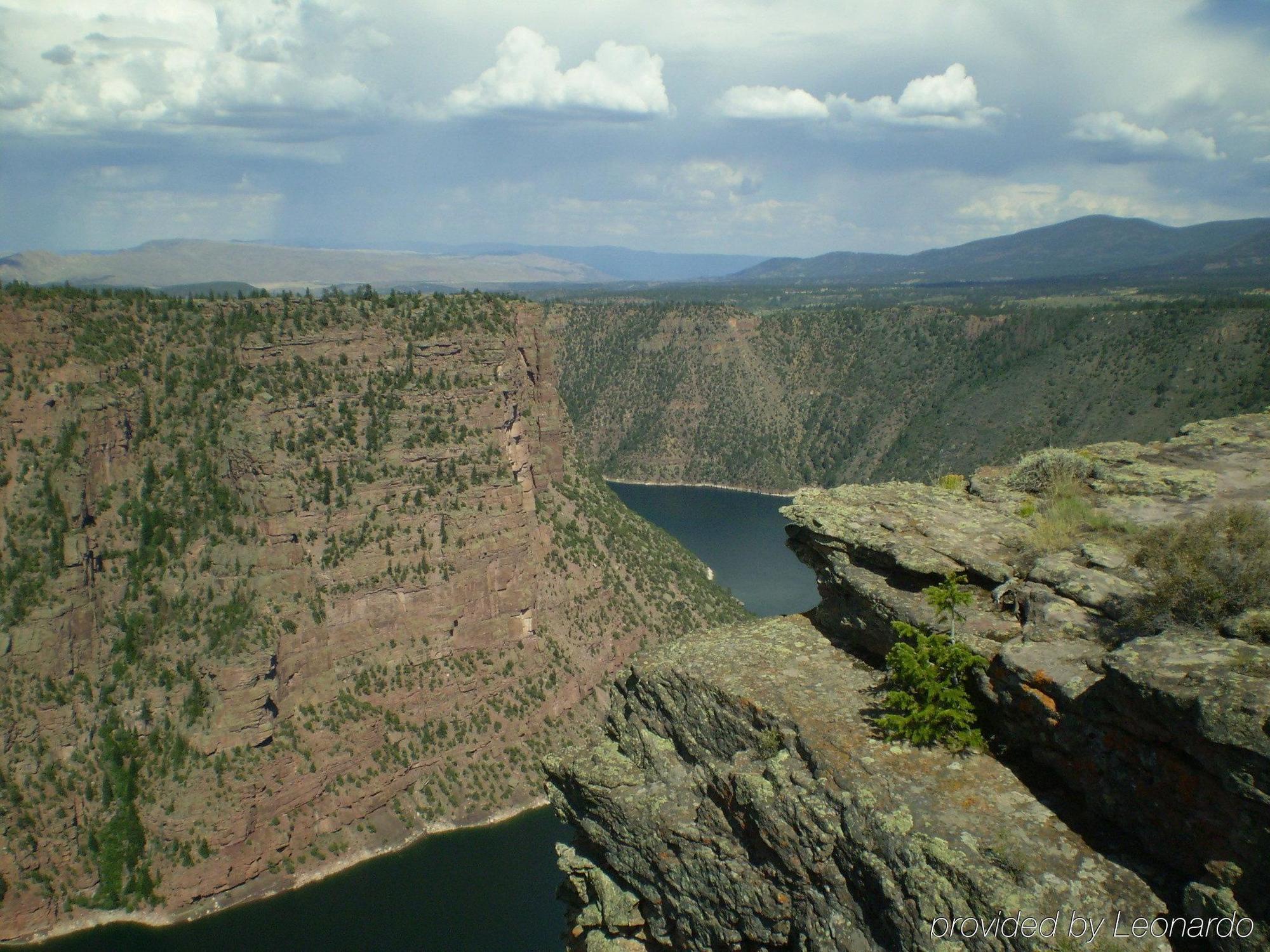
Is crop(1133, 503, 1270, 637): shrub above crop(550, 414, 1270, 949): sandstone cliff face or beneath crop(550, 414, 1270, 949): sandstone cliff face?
above

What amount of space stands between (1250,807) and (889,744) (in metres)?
4.01

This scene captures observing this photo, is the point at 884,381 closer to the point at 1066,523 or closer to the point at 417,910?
the point at 417,910

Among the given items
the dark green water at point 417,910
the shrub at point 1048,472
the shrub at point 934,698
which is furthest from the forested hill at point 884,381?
the shrub at point 934,698

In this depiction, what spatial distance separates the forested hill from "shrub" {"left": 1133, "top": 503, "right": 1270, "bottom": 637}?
311ft

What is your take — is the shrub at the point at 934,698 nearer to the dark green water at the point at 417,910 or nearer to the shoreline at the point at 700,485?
the dark green water at the point at 417,910

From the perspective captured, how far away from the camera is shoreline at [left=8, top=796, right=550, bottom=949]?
38812 millimetres

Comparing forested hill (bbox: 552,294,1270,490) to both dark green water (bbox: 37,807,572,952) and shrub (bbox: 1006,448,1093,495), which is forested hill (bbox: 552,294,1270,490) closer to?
dark green water (bbox: 37,807,572,952)

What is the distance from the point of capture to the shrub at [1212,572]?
964 cm

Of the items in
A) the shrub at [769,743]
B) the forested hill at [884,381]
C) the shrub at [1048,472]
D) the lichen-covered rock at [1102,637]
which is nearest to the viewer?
the lichen-covered rock at [1102,637]

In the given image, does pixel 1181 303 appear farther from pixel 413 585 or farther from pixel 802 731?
pixel 802 731

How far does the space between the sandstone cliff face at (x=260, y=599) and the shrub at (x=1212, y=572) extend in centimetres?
3961

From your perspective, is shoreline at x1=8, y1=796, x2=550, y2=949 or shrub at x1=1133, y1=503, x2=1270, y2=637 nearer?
shrub at x1=1133, y1=503, x2=1270, y2=637

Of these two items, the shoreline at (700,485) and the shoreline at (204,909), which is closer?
the shoreline at (204,909)

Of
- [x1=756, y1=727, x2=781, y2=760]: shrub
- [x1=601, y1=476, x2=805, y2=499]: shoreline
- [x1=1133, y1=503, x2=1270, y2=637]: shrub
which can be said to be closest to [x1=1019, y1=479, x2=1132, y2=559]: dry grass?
[x1=1133, y1=503, x2=1270, y2=637]: shrub
